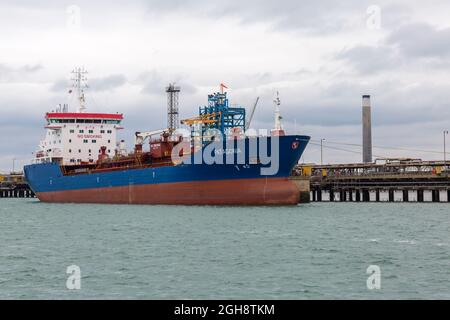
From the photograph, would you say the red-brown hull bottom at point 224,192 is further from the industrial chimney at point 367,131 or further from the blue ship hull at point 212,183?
A: the industrial chimney at point 367,131

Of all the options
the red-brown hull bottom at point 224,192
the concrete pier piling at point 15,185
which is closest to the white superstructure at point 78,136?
the red-brown hull bottom at point 224,192

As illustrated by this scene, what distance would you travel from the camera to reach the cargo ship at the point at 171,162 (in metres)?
44.3

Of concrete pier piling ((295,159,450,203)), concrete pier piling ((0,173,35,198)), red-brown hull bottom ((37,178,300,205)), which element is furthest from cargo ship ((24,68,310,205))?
concrete pier piling ((0,173,35,198))

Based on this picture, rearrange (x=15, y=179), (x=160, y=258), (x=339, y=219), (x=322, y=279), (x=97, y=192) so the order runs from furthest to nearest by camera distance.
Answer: (x=15, y=179) < (x=97, y=192) < (x=339, y=219) < (x=160, y=258) < (x=322, y=279)

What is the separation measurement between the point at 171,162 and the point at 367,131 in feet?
161

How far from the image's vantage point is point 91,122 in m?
65.9

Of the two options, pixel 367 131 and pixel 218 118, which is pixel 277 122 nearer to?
pixel 218 118

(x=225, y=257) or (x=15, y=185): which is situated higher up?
(x=15, y=185)

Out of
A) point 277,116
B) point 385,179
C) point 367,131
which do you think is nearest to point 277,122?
point 277,116

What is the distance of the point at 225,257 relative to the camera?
22.6 meters
